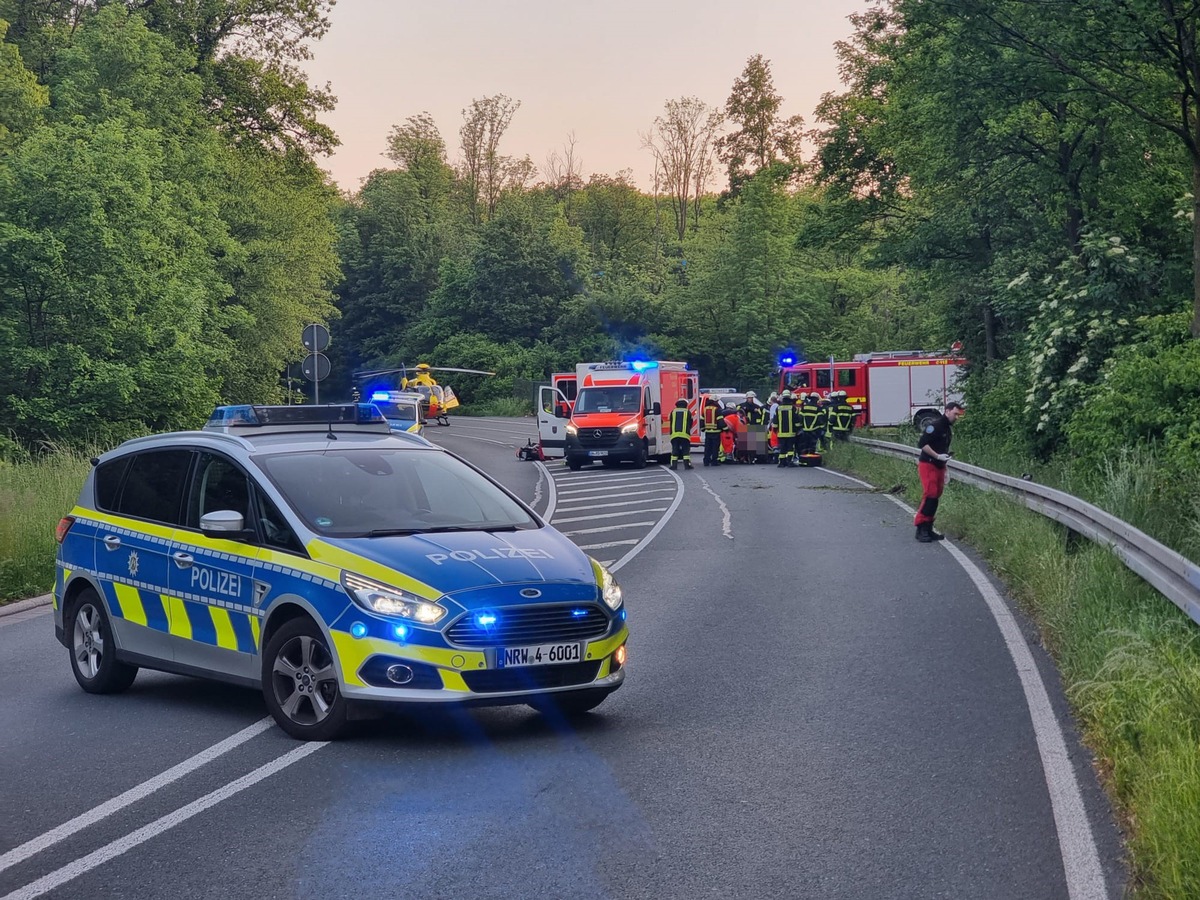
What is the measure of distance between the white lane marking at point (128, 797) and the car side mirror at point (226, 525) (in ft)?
3.43

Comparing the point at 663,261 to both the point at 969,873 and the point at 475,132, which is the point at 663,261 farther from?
the point at 969,873

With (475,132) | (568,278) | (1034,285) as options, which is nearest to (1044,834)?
(1034,285)

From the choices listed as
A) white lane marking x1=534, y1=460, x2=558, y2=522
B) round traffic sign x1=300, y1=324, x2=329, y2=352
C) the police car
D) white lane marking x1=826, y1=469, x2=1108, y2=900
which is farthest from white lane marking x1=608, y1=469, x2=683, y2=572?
round traffic sign x1=300, y1=324, x2=329, y2=352

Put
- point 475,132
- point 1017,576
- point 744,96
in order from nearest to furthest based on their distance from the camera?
point 1017,576 → point 744,96 → point 475,132

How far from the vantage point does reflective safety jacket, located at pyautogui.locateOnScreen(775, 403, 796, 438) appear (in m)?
33.8

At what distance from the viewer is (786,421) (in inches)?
1330

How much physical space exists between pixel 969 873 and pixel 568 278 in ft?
284

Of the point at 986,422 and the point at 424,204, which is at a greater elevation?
the point at 424,204

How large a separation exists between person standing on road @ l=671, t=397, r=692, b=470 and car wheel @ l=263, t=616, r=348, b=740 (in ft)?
87.4

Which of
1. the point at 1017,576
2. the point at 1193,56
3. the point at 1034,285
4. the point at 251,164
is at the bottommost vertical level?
the point at 1017,576

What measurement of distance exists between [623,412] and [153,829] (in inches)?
1183

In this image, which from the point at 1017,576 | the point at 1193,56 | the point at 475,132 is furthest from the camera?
the point at 475,132

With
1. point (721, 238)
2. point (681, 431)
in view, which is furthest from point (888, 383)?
point (721, 238)

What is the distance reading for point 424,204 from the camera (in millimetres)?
112500
